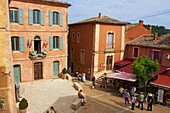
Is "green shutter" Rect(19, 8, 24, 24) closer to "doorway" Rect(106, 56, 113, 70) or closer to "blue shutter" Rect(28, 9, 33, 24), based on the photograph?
"blue shutter" Rect(28, 9, 33, 24)

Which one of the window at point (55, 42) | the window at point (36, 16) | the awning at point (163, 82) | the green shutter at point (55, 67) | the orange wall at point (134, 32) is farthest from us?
the orange wall at point (134, 32)

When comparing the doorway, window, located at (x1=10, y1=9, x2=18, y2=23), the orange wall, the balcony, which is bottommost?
the doorway

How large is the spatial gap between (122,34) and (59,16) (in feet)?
37.2

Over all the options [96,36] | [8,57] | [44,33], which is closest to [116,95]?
[96,36]

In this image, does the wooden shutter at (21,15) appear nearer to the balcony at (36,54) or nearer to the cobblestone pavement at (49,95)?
the balcony at (36,54)

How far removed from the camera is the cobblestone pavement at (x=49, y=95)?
Answer: 49.2 feet

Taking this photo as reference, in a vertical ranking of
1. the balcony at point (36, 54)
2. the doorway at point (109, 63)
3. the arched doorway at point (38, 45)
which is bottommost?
the doorway at point (109, 63)

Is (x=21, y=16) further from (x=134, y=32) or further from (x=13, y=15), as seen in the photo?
(x=134, y=32)

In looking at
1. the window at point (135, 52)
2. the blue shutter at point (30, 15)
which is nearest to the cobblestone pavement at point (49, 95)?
the blue shutter at point (30, 15)

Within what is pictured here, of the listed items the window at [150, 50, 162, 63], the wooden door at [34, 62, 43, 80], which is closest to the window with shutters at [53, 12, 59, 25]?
the wooden door at [34, 62, 43, 80]

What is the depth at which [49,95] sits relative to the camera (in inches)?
699

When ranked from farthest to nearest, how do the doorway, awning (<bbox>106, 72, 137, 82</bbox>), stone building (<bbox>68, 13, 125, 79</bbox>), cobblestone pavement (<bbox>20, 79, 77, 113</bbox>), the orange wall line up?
the orange wall, the doorway, stone building (<bbox>68, 13, 125, 79</bbox>), awning (<bbox>106, 72, 137, 82</bbox>), cobblestone pavement (<bbox>20, 79, 77, 113</bbox>)

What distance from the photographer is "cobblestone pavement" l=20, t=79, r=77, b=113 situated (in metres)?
15.0

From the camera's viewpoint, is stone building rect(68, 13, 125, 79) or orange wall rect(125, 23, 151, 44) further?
orange wall rect(125, 23, 151, 44)
